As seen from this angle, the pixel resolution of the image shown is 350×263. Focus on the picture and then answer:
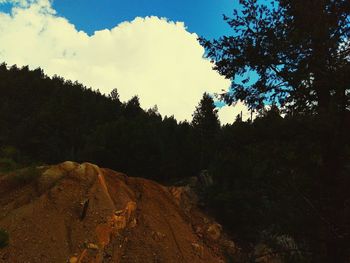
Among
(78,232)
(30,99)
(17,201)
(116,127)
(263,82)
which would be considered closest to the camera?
(263,82)

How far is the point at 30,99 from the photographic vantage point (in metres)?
74.1

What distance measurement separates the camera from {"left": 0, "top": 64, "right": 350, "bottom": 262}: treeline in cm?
780

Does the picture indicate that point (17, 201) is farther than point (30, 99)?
No

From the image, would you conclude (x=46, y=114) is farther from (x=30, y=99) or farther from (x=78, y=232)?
(x=78, y=232)

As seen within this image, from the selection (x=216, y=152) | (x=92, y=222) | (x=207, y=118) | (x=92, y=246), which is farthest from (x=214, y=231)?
(x=207, y=118)

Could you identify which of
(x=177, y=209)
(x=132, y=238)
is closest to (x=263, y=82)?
(x=132, y=238)

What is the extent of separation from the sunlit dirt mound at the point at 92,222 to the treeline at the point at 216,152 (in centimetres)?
497

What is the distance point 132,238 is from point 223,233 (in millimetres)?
9691

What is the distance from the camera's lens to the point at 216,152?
998 cm

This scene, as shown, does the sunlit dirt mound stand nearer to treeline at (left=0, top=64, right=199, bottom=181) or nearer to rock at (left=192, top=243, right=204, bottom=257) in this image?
rock at (left=192, top=243, right=204, bottom=257)

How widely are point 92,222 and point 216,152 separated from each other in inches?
438

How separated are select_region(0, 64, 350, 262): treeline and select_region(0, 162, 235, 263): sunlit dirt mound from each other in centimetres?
497

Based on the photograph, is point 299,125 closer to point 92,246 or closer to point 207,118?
point 92,246

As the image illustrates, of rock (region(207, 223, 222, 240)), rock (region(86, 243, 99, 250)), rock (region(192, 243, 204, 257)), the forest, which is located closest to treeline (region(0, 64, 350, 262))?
the forest
